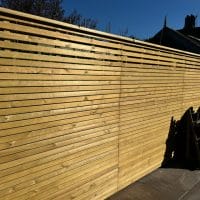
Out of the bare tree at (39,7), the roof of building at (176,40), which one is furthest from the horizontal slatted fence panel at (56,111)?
the roof of building at (176,40)

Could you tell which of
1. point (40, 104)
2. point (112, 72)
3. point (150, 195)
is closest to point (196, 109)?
point (150, 195)

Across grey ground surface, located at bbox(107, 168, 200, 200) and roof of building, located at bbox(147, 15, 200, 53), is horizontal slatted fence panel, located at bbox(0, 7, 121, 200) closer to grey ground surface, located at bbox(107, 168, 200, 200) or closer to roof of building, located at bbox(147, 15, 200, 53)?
grey ground surface, located at bbox(107, 168, 200, 200)

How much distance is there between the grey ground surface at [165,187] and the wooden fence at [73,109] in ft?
0.56

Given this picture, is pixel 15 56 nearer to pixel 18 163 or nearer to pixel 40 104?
pixel 40 104

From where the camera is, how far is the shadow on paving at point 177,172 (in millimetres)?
5602

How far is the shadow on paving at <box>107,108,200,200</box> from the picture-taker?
5.60 m

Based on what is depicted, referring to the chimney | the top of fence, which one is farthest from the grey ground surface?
the chimney

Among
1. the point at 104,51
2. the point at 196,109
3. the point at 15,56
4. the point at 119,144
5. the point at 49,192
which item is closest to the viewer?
the point at 15,56

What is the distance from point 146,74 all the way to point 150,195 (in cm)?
214

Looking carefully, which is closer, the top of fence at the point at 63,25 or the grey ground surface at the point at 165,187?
the top of fence at the point at 63,25

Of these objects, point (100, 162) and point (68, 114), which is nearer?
point (68, 114)

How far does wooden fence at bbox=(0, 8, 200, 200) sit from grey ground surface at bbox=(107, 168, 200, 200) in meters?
0.17

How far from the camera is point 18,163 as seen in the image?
3572 millimetres

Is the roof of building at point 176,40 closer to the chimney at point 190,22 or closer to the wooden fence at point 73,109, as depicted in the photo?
the chimney at point 190,22
